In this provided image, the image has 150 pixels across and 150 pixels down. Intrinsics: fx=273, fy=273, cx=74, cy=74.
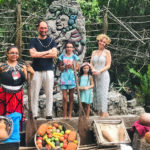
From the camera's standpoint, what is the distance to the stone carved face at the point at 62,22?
6.18 m

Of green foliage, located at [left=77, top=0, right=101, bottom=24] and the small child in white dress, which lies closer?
the small child in white dress

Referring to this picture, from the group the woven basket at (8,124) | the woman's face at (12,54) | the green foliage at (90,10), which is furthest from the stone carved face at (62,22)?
the woven basket at (8,124)

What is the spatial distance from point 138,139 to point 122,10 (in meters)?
5.49

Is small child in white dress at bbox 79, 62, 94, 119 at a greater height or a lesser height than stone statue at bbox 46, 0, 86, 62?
lesser

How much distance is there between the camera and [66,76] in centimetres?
484

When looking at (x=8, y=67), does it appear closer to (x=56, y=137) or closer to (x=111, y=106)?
(x=56, y=137)

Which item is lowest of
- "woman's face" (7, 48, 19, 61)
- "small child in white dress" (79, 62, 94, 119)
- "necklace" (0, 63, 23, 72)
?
"small child in white dress" (79, 62, 94, 119)

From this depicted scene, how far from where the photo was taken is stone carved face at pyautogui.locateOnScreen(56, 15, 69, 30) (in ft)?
20.3

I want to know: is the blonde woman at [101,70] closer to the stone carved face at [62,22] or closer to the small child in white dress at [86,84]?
the small child in white dress at [86,84]

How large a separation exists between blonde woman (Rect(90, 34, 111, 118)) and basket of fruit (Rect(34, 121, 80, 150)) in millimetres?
982

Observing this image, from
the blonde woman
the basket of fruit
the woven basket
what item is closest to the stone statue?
the blonde woman

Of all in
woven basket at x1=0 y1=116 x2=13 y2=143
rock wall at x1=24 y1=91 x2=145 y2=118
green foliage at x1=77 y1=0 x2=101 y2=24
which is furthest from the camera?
green foliage at x1=77 y1=0 x2=101 y2=24

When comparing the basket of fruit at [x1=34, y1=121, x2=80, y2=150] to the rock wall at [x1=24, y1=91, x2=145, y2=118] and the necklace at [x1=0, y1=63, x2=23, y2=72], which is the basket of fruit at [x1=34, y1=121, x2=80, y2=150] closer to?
the necklace at [x1=0, y1=63, x2=23, y2=72]

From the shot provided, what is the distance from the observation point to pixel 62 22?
6.23m
